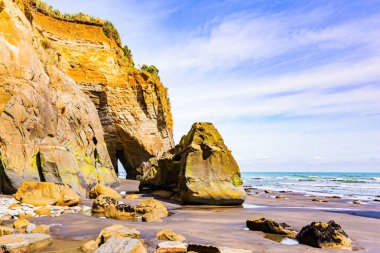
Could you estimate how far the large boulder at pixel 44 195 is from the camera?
1243 cm

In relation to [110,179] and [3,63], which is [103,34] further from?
[3,63]

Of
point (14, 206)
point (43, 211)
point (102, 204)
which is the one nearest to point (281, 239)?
point (102, 204)

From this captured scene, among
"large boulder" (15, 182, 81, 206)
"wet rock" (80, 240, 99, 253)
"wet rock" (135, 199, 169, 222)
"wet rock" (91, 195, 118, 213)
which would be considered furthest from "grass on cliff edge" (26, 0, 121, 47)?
"wet rock" (80, 240, 99, 253)

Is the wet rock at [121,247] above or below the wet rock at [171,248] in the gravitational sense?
above

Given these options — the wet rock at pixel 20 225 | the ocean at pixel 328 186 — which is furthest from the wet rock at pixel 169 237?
the ocean at pixel 328 186

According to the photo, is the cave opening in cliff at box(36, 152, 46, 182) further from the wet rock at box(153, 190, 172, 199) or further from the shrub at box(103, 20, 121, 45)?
the shrub at box(103, 20, 121, 45)

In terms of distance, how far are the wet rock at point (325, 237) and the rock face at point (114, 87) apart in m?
28.3

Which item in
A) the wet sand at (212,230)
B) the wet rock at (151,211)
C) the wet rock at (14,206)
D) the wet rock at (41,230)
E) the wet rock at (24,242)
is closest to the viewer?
the wet rock at (24,242)

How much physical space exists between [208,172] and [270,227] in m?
7.68

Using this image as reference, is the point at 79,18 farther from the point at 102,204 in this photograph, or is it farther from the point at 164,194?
the point at 102,204

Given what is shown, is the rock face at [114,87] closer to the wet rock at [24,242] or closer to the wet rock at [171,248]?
the wet rock at [24,242]

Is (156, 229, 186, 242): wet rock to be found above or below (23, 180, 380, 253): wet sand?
above

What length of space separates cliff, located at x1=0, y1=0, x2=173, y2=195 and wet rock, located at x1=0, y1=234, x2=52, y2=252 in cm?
892

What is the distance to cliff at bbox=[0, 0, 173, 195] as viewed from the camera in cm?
1562
